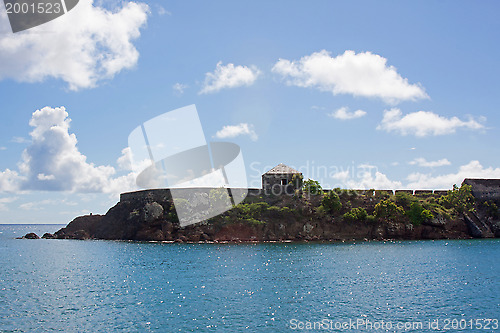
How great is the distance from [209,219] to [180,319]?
2060 inches

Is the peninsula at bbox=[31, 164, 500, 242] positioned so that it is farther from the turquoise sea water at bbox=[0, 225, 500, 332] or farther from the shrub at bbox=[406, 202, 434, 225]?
the turquoise sea water at bbox=[0, 225, 500, 332]

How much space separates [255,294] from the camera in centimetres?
2739

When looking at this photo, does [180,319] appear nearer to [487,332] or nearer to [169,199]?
[487,332]

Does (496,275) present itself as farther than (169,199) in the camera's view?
No

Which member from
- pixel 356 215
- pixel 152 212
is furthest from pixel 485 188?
pixel 152 212

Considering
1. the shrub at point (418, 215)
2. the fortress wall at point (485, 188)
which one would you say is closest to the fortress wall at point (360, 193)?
the fortress wall at point (485, 188)

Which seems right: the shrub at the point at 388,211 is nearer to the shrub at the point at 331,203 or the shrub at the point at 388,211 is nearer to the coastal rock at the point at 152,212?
the shrub at the point at 331,203

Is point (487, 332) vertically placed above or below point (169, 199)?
below

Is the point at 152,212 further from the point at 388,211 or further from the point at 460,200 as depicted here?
the point at 460,200

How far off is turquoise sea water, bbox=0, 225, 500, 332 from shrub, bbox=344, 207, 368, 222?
26.3m

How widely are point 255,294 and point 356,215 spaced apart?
49785mm

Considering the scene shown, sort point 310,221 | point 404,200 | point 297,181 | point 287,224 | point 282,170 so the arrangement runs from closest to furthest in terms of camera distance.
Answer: point 287,224 → point 310,221 → point 404,200 → point 297,181 → point 282,170

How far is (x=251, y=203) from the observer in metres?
76.1

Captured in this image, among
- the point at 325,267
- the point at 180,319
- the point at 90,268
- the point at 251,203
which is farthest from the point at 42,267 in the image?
the point at 251,203
